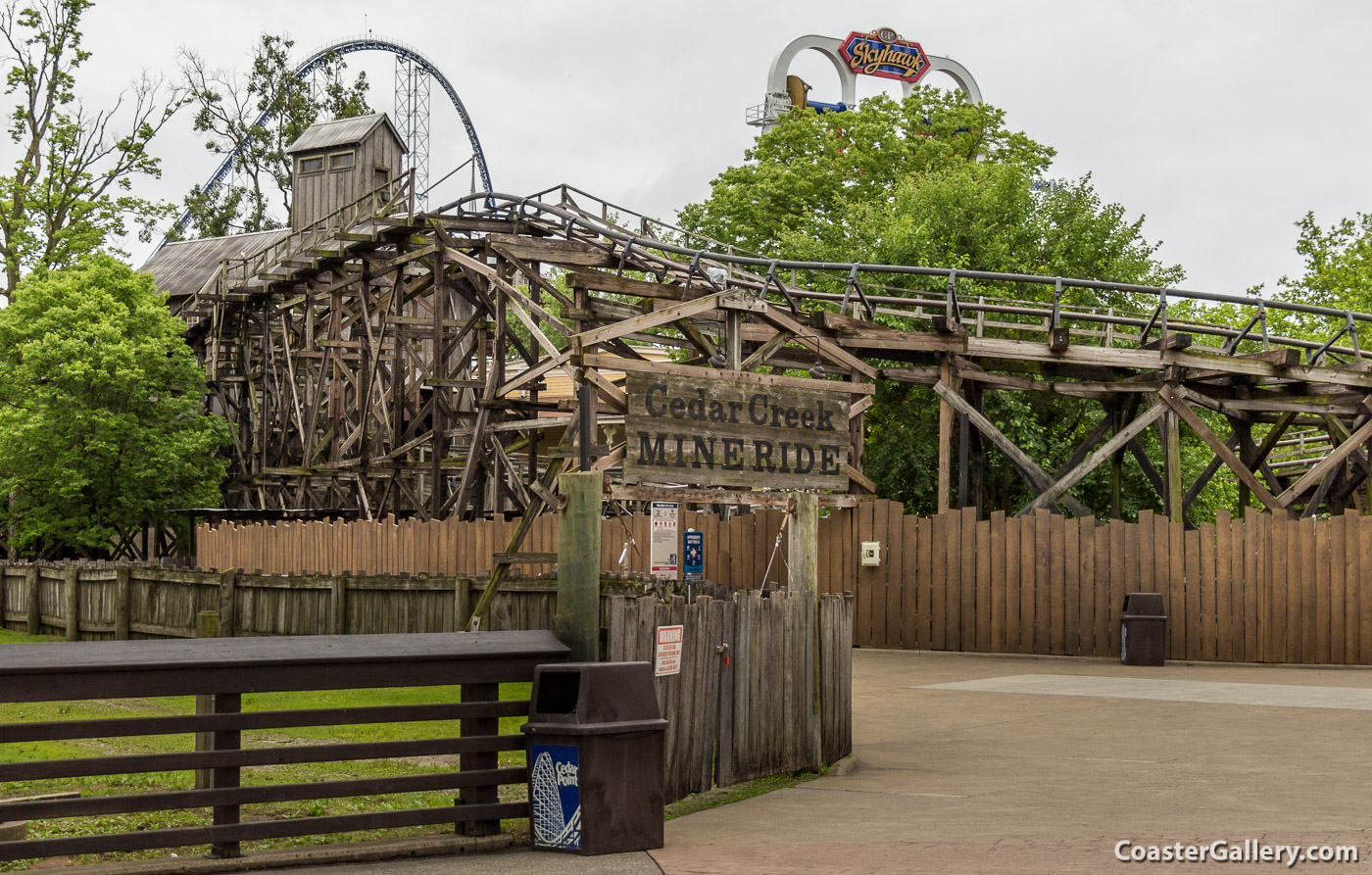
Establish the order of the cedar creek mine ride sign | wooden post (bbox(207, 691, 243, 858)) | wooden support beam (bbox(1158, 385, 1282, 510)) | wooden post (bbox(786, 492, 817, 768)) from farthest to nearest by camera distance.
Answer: wooden support beam (bbox(1158, 385, 1282, 510)), the cedar creek mine ride sign, wooden post (bbox(786, 492, 817, 768)), wooden post (bbox(207, 691, 243, 858))

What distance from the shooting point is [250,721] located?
6.94 metres

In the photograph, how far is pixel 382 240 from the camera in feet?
97.9

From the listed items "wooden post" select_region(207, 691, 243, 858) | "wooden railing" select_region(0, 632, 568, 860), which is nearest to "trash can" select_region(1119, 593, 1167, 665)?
"wooden railing" select_region(0, 632, 568, 860)

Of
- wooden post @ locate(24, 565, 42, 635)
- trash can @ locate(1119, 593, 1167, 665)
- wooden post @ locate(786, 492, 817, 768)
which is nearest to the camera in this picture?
wooden post @ locate(786, 492, 817, 768)

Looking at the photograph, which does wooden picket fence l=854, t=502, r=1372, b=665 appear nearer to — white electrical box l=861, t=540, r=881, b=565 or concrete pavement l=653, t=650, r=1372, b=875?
white electrical box l=861, t=540, r=881, b=565

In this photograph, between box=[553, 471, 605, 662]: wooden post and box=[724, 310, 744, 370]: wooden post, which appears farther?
box=[724, 310, 744, 370]: wooden post

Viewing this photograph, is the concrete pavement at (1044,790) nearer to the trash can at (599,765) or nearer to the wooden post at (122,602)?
the trash can at (599,765)

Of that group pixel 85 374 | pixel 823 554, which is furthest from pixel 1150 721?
pixel 85 374

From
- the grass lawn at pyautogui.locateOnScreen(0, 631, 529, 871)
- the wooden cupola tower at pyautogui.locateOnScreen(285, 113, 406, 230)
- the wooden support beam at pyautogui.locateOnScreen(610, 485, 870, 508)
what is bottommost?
the grass lawn at pyautogui.locateOnScreen(0, 631, 529, 871)

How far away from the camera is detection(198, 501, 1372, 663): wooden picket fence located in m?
18.7

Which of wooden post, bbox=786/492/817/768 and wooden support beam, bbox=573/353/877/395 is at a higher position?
wooden support beam, bbox=573/353/877/395

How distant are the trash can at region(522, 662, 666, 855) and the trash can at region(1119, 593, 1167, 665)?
1271cm

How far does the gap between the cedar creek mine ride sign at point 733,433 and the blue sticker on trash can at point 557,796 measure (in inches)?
129

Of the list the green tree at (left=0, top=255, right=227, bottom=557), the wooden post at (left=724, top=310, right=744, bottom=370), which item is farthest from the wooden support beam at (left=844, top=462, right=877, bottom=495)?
the green tree at (left=0, top=255, right=227, bottom=557)
